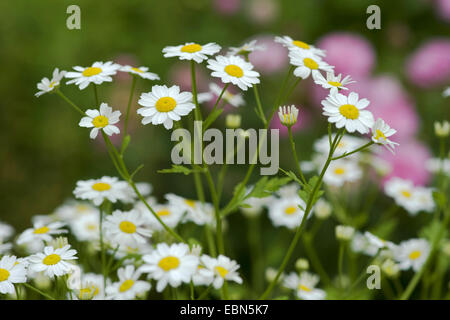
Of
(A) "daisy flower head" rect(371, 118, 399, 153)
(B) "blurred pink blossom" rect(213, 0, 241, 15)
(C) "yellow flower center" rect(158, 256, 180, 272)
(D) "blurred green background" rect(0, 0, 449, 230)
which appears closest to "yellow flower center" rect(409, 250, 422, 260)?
(A) "daisy flower head" rect(371, 118, 399, 153)

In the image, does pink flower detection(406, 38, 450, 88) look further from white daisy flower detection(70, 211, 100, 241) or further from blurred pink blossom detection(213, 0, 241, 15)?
white daisy flower detection(70, 211, 100, 241)

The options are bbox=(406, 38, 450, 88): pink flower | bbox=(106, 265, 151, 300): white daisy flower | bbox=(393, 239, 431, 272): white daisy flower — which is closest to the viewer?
bbox=(106, 265, 151, 300): white daisy flower

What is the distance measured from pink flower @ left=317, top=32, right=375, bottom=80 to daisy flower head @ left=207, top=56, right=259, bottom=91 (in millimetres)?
813

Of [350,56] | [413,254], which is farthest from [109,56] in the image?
[413,254]

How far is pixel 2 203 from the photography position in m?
1.33

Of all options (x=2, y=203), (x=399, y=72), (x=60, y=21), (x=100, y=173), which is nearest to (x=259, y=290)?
(x=100, y=173)

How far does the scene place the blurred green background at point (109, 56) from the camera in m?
1.38

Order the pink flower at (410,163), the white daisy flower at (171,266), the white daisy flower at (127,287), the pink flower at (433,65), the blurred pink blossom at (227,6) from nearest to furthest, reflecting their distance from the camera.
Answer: the white daisy flower at (171,266), the white daisy flower at (127,287), the pink flower at (410,163), the pink flower at (433,65), the blurred pink blossom at (227,6)

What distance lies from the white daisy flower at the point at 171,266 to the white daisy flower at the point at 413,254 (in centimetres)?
35

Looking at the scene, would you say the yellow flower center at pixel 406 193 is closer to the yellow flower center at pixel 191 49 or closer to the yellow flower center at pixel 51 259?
the yellow flower center at pixel 191 49

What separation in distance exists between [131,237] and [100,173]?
80 cm

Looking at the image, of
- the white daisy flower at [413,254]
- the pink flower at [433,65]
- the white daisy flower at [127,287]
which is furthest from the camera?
the pink flower at [433,65]

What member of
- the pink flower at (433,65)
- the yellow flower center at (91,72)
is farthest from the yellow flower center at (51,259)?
the pink flower at (433,65)

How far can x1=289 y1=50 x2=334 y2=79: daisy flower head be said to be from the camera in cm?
58
